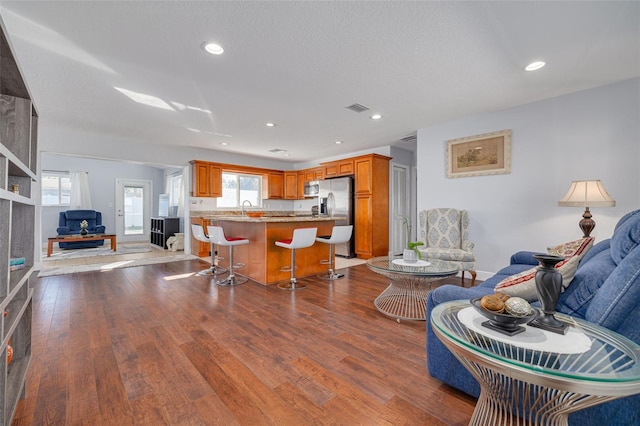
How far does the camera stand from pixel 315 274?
4578 mm

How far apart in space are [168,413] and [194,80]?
9.93 ft

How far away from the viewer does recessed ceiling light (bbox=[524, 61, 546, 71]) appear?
2.69 meters

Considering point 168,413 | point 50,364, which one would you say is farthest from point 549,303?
point 50,364

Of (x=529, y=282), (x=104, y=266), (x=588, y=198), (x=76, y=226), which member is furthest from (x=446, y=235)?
(x=76, y=226)

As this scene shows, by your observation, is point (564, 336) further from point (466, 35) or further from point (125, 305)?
point (125, 305)

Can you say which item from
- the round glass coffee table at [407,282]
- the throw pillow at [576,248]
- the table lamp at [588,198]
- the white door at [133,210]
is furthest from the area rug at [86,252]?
the table lamp at [588,198]

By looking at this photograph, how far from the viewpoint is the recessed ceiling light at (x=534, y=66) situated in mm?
2694

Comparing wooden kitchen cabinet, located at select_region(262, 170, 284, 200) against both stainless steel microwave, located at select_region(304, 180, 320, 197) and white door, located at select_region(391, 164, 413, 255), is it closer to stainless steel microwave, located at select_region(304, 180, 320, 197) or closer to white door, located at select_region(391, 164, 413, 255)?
stainless steel microwave, located at select_region(304, 180, 320, 197)

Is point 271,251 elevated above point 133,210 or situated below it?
below

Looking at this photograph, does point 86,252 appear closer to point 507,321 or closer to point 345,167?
point 345,167

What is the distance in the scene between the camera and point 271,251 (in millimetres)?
4098

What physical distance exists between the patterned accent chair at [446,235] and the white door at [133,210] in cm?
871

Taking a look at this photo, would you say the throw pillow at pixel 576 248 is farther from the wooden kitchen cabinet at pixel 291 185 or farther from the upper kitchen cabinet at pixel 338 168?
the wooden kitchen cabinet at pixel 291 185

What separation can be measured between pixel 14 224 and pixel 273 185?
6337 millimetres
